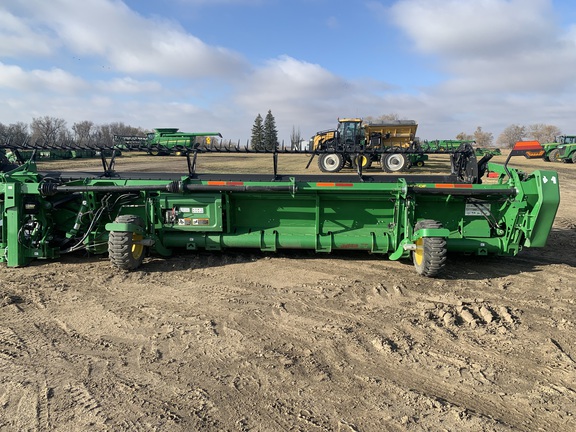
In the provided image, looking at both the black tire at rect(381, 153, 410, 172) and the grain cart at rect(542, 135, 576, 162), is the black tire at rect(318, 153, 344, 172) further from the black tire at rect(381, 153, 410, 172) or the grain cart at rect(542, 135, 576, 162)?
the grain cart at rect(542, 135, 576, 162)

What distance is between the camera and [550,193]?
15.2ft

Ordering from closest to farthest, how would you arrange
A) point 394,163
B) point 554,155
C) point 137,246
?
point 137,246 < point 394,163 < point 554,155

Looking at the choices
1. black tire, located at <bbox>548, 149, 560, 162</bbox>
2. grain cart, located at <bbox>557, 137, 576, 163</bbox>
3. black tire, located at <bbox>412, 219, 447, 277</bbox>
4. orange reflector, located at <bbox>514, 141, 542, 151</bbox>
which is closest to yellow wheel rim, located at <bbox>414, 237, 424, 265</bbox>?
black tire, located at <bbox>412, 219, 447, 277</bbox>

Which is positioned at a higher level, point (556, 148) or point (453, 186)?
point (556, 148)

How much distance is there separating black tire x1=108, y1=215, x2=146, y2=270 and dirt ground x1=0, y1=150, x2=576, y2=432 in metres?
0.16

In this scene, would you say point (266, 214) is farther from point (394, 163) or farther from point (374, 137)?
point (374, 137)

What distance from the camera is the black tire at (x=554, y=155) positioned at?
32.5m

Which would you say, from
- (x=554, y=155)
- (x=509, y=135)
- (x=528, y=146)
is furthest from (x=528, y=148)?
(x=509, y=135)

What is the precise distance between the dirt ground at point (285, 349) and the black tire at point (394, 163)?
13959 mm

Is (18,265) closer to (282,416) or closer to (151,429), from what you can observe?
(151,429)

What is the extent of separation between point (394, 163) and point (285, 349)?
55.9 feet

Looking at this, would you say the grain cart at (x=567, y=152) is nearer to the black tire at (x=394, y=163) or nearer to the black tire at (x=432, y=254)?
the black tire at (x=394, y=163)

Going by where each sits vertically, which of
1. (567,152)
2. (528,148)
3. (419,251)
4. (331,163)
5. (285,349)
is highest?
(567,152)

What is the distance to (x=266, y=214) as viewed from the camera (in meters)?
5.54
